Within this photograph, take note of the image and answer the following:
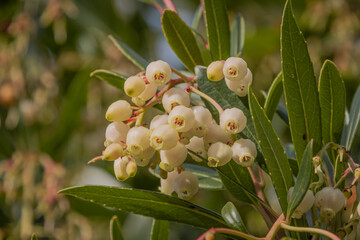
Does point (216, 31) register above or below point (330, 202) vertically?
above

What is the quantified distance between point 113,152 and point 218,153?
0.14m

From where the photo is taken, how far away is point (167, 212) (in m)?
0.69

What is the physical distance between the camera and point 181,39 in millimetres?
830

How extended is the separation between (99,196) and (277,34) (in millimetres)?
Answer: 1726

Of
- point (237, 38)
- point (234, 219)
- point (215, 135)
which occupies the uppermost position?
point (237, 38)

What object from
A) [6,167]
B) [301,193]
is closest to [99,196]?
[301,193]

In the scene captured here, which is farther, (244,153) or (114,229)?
(114,229)

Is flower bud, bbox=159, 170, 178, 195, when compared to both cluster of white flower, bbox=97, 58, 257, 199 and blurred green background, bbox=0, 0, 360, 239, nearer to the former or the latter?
cluster of white flower, bbox=97, 58, 257, 199

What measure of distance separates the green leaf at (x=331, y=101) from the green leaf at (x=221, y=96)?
0.43 ft

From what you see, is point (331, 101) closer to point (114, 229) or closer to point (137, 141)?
point (137, 141)

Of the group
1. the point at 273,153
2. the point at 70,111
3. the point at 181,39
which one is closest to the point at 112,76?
the point at 181,39

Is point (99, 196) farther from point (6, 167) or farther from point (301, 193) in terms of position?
point (6, 167)

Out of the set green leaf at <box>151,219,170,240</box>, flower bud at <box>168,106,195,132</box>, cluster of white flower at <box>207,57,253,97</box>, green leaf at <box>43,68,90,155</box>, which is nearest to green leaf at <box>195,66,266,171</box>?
cluster of white flower at <box>207,57,253,97</box>

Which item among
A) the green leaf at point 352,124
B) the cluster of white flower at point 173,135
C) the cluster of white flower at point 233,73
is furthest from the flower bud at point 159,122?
the green leaf at point 352,124
